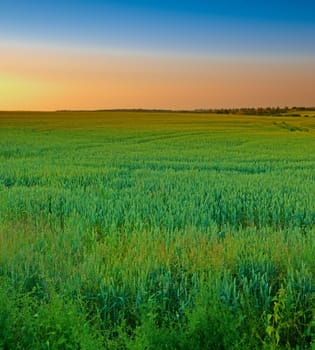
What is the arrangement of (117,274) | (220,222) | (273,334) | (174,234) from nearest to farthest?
1. (273,334)
2. (117,274)
3. (174,234)
4. (220,222)

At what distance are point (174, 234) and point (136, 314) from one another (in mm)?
2515

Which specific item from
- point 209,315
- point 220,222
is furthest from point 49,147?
point 209,315

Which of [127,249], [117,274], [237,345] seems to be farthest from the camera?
[127,249]


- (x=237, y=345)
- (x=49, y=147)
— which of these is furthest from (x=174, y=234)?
(x=49, y=147)

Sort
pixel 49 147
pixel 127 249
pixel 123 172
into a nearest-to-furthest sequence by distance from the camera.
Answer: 1. pixel 127 249
2. pixel 123 172
3. pixel 49 147

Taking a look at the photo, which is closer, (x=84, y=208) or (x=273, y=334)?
(x=273, y=334)

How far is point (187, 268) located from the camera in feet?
17.6

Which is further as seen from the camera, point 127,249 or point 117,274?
point 127,249

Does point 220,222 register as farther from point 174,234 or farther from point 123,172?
point 123,172

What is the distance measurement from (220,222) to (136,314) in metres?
4.62

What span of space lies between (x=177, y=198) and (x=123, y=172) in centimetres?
651

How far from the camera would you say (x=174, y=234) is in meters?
6.84

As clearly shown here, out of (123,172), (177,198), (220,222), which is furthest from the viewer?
(123,172)

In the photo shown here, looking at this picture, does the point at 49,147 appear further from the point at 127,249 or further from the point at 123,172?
the point at 127,249
